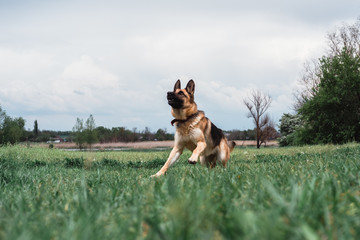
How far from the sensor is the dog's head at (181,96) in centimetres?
519

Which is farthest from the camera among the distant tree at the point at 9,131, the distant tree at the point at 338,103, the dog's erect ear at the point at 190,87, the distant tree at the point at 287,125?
the distant tree at the point at 287,125

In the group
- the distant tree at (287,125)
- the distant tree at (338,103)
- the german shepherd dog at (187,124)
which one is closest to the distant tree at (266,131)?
the distant tree at (287,125)

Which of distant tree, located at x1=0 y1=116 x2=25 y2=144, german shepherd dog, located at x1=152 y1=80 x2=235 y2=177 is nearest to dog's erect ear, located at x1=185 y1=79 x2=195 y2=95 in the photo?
german shepherd dog, located at x1=152 y1=80 x2=235 y2=177

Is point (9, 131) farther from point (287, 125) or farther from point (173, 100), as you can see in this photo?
point (173, 100)

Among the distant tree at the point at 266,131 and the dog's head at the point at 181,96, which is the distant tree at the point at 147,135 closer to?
the distant tree at the point at 266,131

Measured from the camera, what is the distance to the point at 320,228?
1.30m

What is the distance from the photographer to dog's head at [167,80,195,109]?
5191 millimetres

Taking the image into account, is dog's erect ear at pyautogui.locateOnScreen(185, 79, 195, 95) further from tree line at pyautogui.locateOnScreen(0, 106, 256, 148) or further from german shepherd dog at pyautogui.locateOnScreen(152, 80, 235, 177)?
tree line at pyautogui.locateOnScreen(0, 106, 256, 148)

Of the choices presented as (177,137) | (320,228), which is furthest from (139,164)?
(320,228)

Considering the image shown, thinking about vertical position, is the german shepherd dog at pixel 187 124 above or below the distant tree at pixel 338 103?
below

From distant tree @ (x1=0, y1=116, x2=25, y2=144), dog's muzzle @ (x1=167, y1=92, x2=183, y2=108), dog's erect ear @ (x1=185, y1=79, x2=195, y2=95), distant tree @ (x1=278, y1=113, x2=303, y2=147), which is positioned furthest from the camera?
distant tree @ (x1=278, y1=113, x2=303, y2=147)

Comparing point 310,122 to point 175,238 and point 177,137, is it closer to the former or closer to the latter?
point 177,137

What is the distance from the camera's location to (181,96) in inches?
208

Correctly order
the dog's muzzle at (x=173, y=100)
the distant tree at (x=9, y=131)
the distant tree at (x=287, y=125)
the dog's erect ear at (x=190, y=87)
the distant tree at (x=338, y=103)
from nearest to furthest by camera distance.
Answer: the dog's muzzle at (x=173, y=100)
the dog's erect ear at (x=190, y=87)
the distant tree at (x=338, y=103)
the distant tree at (x=9, y=131)
the distant tree at (x=287, y=125)
